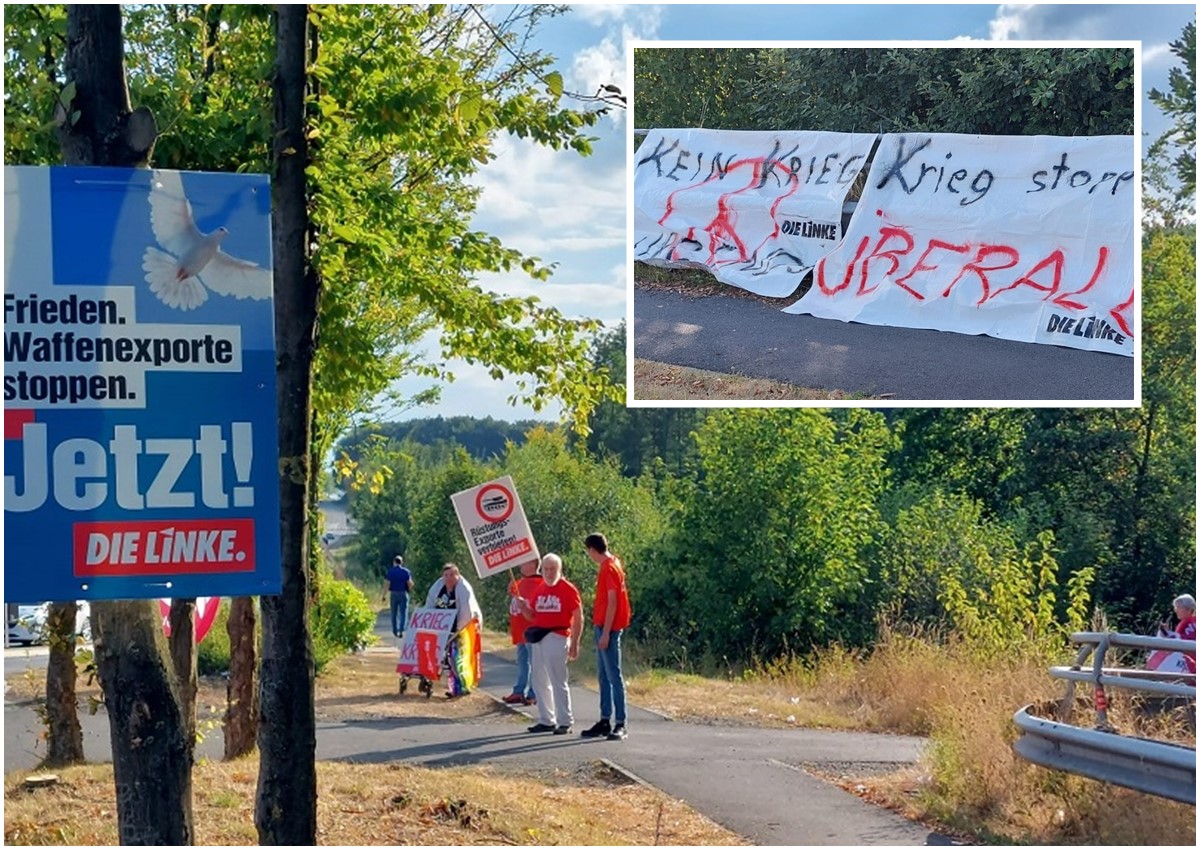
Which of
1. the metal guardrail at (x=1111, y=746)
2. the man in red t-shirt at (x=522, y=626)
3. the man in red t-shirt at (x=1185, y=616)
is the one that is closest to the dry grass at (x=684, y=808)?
the metal guardrail at (x=1111, y=746)

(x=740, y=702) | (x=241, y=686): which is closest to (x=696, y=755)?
(x=241, y=686)

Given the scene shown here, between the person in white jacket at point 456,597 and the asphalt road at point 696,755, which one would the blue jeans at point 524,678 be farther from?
the person in white jacket at point 456,597

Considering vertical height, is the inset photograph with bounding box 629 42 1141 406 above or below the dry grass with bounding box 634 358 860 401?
above

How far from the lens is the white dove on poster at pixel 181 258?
5341mm

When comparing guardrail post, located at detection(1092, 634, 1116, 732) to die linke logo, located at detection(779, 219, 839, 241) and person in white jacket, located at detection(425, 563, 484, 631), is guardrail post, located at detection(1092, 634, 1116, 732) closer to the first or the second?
die linke logo, located at detection(779, 219, 839, 241)

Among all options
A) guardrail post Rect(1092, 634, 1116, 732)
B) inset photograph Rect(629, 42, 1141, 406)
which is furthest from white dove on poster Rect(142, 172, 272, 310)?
inset photograph Rect(629, 42, 1141, 406)

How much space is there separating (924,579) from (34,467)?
715 inches

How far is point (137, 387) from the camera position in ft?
17.3

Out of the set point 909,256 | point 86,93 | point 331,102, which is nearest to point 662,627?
point 909,256

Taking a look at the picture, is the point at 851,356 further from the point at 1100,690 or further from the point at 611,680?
the point at 1100,690

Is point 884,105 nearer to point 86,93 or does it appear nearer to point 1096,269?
point 1096,269

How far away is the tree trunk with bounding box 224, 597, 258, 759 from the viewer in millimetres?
10875

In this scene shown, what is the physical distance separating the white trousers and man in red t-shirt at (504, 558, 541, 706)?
64cm

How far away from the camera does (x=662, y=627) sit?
2394 centimetres
